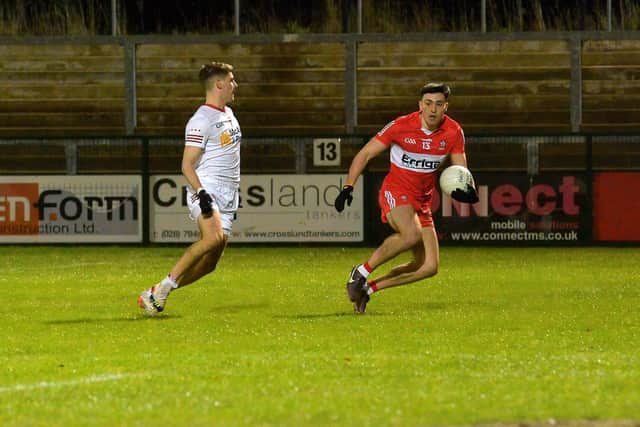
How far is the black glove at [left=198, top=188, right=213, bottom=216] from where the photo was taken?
40.0ft

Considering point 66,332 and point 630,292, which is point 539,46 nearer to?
point 630,292

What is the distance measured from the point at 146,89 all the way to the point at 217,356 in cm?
1992

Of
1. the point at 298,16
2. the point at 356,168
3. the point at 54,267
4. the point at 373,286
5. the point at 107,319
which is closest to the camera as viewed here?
the point at 107,319

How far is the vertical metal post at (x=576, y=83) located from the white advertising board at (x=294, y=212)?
18.3ft

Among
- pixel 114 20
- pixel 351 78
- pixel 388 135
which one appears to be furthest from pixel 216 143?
pixel 114 20

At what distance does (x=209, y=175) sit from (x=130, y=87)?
54.3 feet

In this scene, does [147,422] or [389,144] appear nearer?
[147,422]

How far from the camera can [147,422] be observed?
274 inches

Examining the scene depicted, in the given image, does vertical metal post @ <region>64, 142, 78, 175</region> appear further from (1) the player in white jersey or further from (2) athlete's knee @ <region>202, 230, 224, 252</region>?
(2) athlete's knee @ <region>202, 230, 224, 252</region>

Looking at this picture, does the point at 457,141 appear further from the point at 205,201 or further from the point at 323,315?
the point at 205,201

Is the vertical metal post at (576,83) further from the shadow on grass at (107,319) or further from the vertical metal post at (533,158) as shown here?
the shadow on grass at (107,319)

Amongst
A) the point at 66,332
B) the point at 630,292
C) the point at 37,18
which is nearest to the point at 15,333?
the point at 66,332

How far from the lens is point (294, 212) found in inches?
941

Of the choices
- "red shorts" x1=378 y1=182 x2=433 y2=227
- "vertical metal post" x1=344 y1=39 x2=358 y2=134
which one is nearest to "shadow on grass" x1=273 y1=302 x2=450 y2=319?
"red shorts" x1=378 y1=182 x2=433 y2=227
